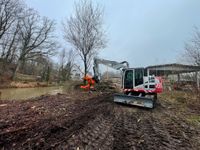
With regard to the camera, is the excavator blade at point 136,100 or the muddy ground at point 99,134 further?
the excavator blade at point 136,100

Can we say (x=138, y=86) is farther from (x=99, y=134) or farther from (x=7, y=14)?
(x=7, y=14)

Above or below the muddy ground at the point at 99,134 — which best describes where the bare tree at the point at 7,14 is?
above

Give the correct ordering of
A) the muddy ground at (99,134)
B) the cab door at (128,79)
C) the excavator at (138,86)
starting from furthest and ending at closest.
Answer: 1. the cab door at (128,79)
2. the excavator at (138,86)
3. the muddy ground at (99,134)

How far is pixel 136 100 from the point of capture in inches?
344

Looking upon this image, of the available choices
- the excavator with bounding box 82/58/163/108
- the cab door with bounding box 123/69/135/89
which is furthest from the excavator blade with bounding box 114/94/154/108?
the cab door with bounding box 123/69/135/89

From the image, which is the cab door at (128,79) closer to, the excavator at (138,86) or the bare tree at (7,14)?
the excavator at (138,86)

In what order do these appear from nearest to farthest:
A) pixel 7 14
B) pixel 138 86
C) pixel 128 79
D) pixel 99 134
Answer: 1. pixel 99 134
2. pixel 138 86
3. pixel 128 79
4. pixel 7 14

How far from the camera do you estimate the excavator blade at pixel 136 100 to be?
8.29m

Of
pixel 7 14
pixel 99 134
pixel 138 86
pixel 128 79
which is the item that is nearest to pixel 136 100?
pixel 138 86

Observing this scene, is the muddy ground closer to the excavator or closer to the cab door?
the excavator

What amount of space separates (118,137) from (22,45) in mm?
32804

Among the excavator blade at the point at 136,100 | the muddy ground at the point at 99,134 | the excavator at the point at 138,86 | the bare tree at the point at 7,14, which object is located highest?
the bare tree at the point at 7,14

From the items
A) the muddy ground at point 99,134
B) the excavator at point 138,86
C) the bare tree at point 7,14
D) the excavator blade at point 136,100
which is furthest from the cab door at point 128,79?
the bare tree at point 7,14

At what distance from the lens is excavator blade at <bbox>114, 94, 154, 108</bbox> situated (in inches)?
326
